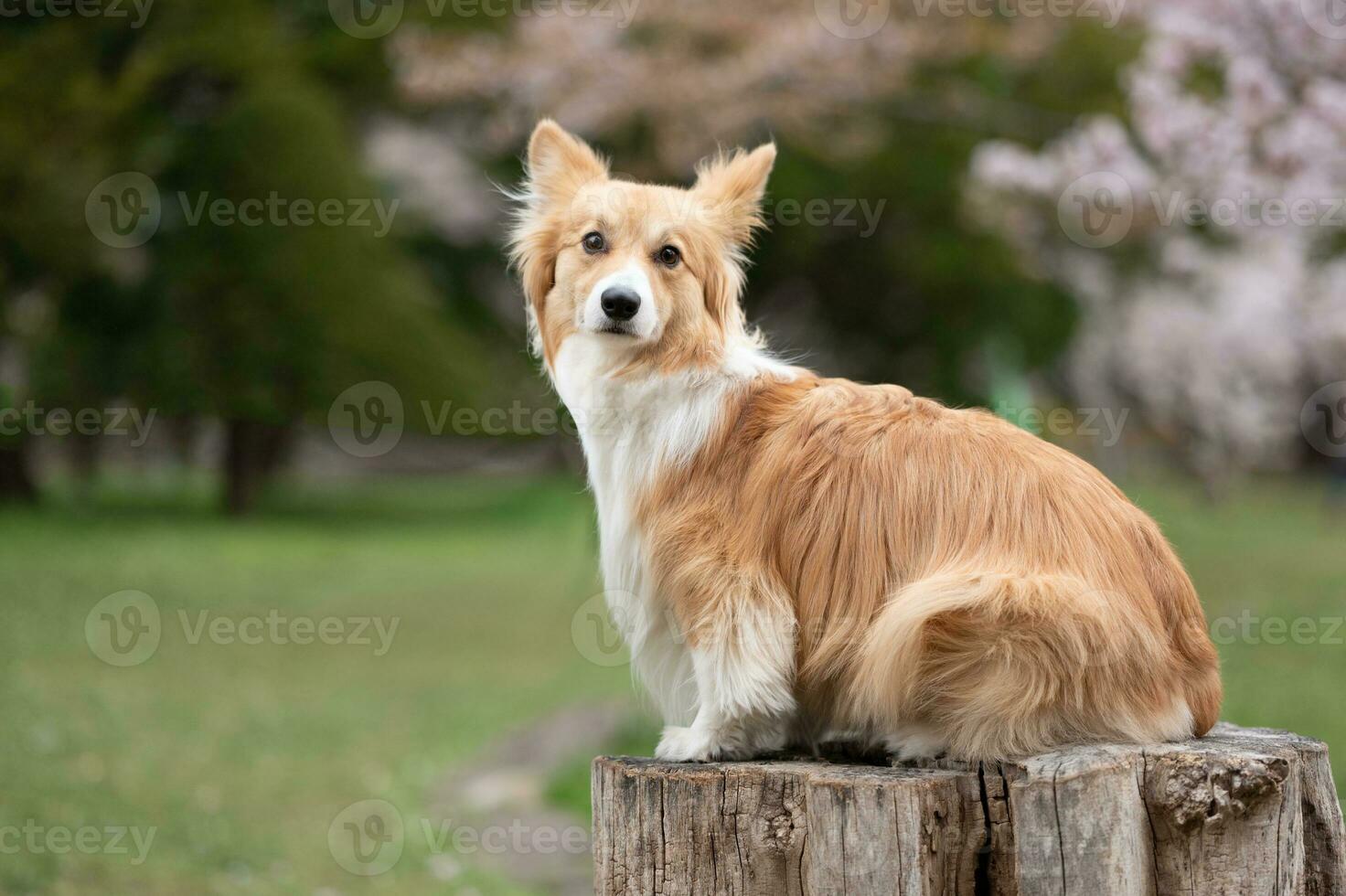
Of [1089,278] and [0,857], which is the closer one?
[0,857]

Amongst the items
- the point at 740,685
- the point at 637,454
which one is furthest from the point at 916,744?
the point at 637,454

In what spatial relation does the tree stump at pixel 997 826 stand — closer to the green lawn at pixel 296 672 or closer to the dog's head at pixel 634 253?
the dog's head at pixel 634 253

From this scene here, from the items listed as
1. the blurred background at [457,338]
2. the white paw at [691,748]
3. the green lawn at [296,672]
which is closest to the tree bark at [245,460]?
the blurred background at [457,338]

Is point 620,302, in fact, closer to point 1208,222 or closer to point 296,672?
point 296,672

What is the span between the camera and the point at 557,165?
15.1ft

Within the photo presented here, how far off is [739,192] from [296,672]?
9.51m

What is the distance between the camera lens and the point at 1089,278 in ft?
80.4

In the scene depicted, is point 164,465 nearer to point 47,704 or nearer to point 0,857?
point 47,704

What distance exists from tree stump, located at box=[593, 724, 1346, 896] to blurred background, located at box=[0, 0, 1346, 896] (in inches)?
67.1

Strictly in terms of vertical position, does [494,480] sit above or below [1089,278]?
below

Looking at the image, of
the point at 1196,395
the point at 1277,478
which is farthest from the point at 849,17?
the point at 1277,478

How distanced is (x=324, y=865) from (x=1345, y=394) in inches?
736

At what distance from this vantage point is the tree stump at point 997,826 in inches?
135

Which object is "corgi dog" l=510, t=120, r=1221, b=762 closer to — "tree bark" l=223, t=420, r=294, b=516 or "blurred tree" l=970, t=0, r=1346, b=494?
"blurred tree" l=970, t=0, r=1346, b=494
